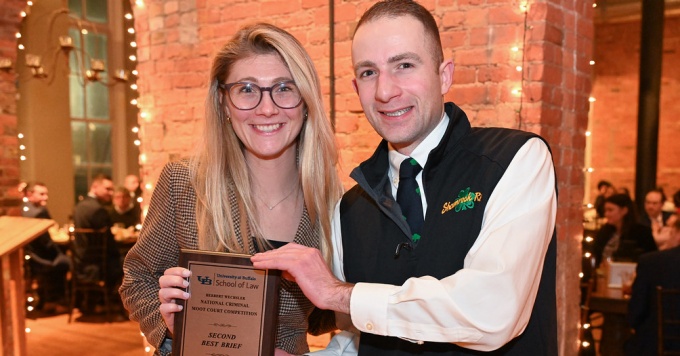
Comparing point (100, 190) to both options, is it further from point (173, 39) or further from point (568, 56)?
point (568, 56)

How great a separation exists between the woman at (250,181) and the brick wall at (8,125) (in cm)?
440

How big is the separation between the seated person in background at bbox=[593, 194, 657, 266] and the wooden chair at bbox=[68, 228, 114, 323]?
5445mm

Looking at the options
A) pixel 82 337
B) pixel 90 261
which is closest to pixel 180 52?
pixel 82 337

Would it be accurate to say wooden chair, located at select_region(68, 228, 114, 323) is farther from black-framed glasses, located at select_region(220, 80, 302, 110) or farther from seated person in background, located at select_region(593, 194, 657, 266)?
black-framed glasses, located at select_region(220, 80, 302, 110)

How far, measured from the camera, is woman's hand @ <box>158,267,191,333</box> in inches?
68.2

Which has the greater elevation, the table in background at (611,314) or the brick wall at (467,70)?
the brick wall at (467,70)

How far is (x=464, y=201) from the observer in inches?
63.2

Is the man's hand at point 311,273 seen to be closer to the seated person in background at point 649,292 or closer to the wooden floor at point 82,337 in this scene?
the seated person in background at point 649,292

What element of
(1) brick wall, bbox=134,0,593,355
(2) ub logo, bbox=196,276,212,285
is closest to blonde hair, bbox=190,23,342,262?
(2) ub logo, bbox=196,276,212,285

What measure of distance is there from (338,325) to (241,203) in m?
0.49

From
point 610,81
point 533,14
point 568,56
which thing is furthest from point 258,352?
point 610,81

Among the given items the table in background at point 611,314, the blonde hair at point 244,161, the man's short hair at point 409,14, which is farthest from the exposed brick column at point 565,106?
the man's short hair at point 409,14

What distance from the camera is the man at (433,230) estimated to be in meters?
1.46

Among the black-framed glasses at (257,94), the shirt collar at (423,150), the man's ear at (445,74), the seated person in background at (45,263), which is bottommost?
the seated person in background at (45,263)
